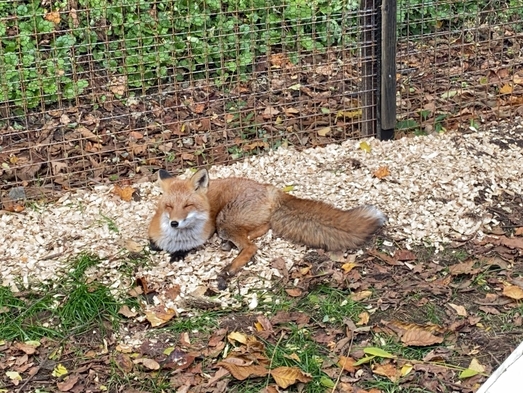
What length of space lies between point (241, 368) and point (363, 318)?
2.59 feet

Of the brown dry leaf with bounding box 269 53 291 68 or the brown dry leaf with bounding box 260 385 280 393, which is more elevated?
the brown dry leaf with bounding box 269 53 291 68

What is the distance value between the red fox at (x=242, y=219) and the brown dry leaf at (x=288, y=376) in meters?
0.95

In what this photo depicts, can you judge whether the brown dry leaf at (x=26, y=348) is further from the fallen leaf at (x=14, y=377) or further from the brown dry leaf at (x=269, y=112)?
the brown dry leaf at (x=269, y=112)

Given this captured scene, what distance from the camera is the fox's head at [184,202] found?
15.5ft

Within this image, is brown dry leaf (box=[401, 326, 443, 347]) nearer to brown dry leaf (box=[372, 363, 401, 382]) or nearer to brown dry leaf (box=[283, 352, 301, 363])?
brown dry leaf (box=[372, 363, 401, 382])

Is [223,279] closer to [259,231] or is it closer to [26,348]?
[259,231]

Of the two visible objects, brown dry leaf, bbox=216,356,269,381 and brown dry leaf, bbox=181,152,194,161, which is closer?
brown dry leaf, bbox=216,356,269,381

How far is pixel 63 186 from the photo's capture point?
18.9 feet

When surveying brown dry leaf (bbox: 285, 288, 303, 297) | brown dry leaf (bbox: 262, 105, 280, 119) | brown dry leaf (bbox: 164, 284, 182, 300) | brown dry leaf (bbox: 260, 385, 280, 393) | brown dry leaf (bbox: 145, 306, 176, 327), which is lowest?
brown dry leaf (bbox: 260, 385, 280, 393)

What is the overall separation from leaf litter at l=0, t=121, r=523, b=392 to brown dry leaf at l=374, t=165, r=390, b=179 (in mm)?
32

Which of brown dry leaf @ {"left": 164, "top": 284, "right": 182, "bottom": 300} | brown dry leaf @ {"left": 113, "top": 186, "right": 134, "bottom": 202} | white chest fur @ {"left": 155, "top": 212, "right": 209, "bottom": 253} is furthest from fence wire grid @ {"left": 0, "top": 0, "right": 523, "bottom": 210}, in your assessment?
brown dry leaf @ {"left": 164, "top": 284, "right": 182, "bottom": 300}

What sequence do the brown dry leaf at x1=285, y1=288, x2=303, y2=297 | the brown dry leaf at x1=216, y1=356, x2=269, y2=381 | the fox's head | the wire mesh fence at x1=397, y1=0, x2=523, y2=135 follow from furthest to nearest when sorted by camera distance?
the wire mesh fence at x1=397, y1=0, x2=523, y2=135
the fox's head
the brown dry leaf at x1=285, y1=288, x2=303, y2=297
the brown dry leaf at x1=216, y1=356, x2=269, y2=381

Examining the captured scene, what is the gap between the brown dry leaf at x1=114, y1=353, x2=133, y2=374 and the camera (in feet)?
12.8

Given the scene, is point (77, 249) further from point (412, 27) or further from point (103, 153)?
point (412, 27)
